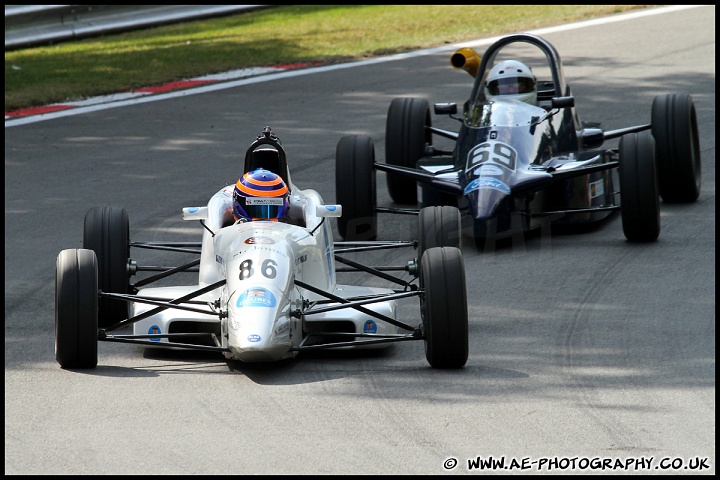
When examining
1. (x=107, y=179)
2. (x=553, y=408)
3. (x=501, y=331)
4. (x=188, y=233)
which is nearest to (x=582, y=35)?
(x=107, y=179)

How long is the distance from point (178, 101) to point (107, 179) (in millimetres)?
4118

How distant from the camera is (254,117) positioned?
1656 centimetres

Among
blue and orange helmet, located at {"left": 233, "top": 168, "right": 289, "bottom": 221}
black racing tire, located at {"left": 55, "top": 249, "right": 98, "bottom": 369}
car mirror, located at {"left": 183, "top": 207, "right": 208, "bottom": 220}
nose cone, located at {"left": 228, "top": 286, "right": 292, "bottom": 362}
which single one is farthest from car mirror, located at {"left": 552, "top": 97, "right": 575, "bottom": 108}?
black racing tire, located at {"left": 55, "top": 249, "right": 98, "bottom": 369}

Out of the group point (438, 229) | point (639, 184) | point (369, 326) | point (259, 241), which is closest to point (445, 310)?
point (369, 326)

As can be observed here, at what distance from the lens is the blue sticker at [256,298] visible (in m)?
7.34

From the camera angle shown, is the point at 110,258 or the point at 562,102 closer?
the point at 110,258

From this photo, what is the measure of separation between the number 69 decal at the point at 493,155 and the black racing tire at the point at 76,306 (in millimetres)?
4094

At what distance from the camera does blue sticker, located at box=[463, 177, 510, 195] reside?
10258 mm

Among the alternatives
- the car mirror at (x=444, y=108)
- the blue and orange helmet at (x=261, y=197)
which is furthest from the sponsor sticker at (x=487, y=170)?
the blue and orange helmet at (x=261, y=197)

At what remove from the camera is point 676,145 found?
11.5 meters

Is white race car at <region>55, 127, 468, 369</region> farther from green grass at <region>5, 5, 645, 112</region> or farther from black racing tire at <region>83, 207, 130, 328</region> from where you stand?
green grass at <region>5, 5, 645, 112</region>

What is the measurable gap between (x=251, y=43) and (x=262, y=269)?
48.3 feet

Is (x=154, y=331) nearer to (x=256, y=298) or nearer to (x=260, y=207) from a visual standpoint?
(x=256, y=298)

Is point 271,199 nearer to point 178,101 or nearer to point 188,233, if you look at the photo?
point 188,233
